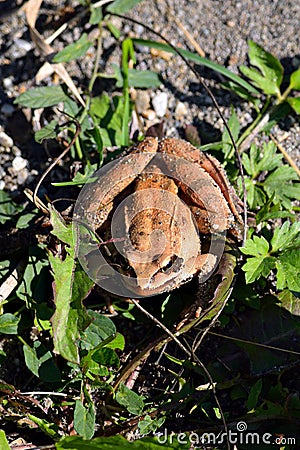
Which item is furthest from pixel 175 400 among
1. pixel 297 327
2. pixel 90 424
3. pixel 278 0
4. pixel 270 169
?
pixel 278 0

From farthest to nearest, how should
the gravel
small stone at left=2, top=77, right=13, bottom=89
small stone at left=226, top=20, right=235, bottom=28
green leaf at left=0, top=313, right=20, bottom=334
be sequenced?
small stone at left=226, top=20, right=235, bottom=28
small stone at left=2, top=77, right=13, bottom=89
the gravel
green leaf at left=0, top=313, right=20, bottom=334

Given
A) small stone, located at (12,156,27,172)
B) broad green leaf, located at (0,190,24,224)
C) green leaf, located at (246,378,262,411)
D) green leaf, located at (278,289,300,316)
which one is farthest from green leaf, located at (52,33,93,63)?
green leaf, located at (246,378,262,411)

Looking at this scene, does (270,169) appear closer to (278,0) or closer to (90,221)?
(90,221)

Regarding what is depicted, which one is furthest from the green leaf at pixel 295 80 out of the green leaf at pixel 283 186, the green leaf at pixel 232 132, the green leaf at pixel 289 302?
the green leaf at pixel 289 302

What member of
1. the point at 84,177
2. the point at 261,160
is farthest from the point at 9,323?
the point at 261,160

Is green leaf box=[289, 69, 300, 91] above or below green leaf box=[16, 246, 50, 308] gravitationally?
above

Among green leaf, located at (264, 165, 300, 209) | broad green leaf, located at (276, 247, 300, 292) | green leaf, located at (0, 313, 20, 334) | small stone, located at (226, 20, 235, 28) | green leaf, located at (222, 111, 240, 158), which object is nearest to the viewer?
broad green leaf, located at (276, 247, 300, 292)

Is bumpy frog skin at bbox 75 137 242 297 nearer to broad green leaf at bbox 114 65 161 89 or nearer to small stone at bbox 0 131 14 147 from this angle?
broad green leaf at bbox 114 65 161 89
